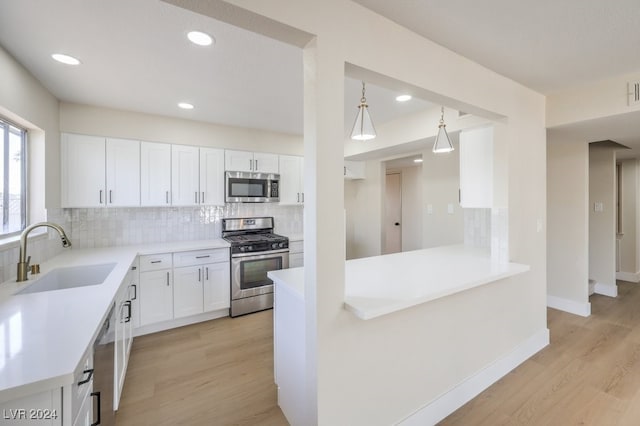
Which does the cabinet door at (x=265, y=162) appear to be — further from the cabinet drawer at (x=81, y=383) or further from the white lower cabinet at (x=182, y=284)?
the cabinet drawer at (x=81, y=383)

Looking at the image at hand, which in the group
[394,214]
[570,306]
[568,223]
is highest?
[394,214]

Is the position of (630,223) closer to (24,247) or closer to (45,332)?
(45,332)

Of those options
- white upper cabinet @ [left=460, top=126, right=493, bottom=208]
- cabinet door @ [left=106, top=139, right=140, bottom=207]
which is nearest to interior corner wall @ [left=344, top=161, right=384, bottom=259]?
white upper cabinet @ [left=460, top=126, right=493, bottom=208]

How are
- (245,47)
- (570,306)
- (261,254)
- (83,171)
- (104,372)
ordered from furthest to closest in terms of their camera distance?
(261,254) < (570,306) < (83,171) < (245,47) < (104,372)

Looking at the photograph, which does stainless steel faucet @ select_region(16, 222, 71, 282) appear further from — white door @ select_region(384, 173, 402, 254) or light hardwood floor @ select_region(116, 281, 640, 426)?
white door @ select_region(384, 173, 402, 254)

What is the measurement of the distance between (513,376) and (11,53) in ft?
14.5

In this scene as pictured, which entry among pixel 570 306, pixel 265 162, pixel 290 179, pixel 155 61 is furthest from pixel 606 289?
pixel 155 61

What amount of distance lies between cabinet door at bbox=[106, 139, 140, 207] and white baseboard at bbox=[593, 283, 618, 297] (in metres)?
6.43

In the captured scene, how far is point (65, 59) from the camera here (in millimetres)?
1989

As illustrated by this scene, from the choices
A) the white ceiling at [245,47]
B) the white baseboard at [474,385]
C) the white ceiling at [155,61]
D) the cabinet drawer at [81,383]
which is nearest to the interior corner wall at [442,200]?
the white ceiling at [155,61]

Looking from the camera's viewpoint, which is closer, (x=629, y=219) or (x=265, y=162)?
(x=265, y=162)

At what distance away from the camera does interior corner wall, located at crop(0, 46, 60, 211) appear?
74.4 inches

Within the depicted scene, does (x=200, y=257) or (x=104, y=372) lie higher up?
(x=200, y=257)

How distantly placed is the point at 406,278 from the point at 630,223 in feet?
18.2
